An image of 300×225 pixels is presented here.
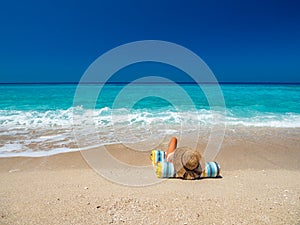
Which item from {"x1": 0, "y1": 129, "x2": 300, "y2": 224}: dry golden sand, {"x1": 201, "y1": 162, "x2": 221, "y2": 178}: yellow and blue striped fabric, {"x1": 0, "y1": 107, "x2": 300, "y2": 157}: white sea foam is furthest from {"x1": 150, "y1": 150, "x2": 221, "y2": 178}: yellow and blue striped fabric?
{"x1": 0, "y1": 107, "x2": 300, "y2": 157}: white sea foam

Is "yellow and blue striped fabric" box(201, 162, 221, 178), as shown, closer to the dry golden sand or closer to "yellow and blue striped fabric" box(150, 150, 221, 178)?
"yellow and blue striped fabric" box(150, 150, 221, 178)

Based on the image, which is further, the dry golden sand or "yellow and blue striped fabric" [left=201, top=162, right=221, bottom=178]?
"yellow and blue striped fabric" [left=201, top=162, right=221, bottom=178]

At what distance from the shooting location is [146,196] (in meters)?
3.11

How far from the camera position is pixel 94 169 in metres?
4.58

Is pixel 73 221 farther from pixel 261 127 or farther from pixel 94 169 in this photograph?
pixel 261 127

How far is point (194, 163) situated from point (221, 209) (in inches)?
50.5

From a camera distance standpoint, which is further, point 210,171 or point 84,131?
point 84,131

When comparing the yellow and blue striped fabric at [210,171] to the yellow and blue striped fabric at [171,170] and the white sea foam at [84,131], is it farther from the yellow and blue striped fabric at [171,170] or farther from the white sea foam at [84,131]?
the white sea foam at [84,131]

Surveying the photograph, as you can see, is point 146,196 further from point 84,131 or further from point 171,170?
point 84,131

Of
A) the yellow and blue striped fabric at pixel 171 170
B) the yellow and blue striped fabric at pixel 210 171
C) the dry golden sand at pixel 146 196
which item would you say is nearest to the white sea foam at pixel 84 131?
the dry golden sand at pixel 146 196

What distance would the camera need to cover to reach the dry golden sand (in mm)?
2521

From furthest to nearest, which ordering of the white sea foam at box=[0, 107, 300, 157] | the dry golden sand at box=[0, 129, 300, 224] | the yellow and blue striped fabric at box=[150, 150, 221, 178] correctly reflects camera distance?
the white sea foam at box=[0, 107, 300, 157] → the yellow and blue striped fabric at box=[150, 150, 221, 178] → the dry golden sand at box=[0, 129, 300, 224]

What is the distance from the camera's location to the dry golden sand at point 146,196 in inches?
99.3

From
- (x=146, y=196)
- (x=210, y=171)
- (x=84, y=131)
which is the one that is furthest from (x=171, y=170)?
(x=84, y=131)
